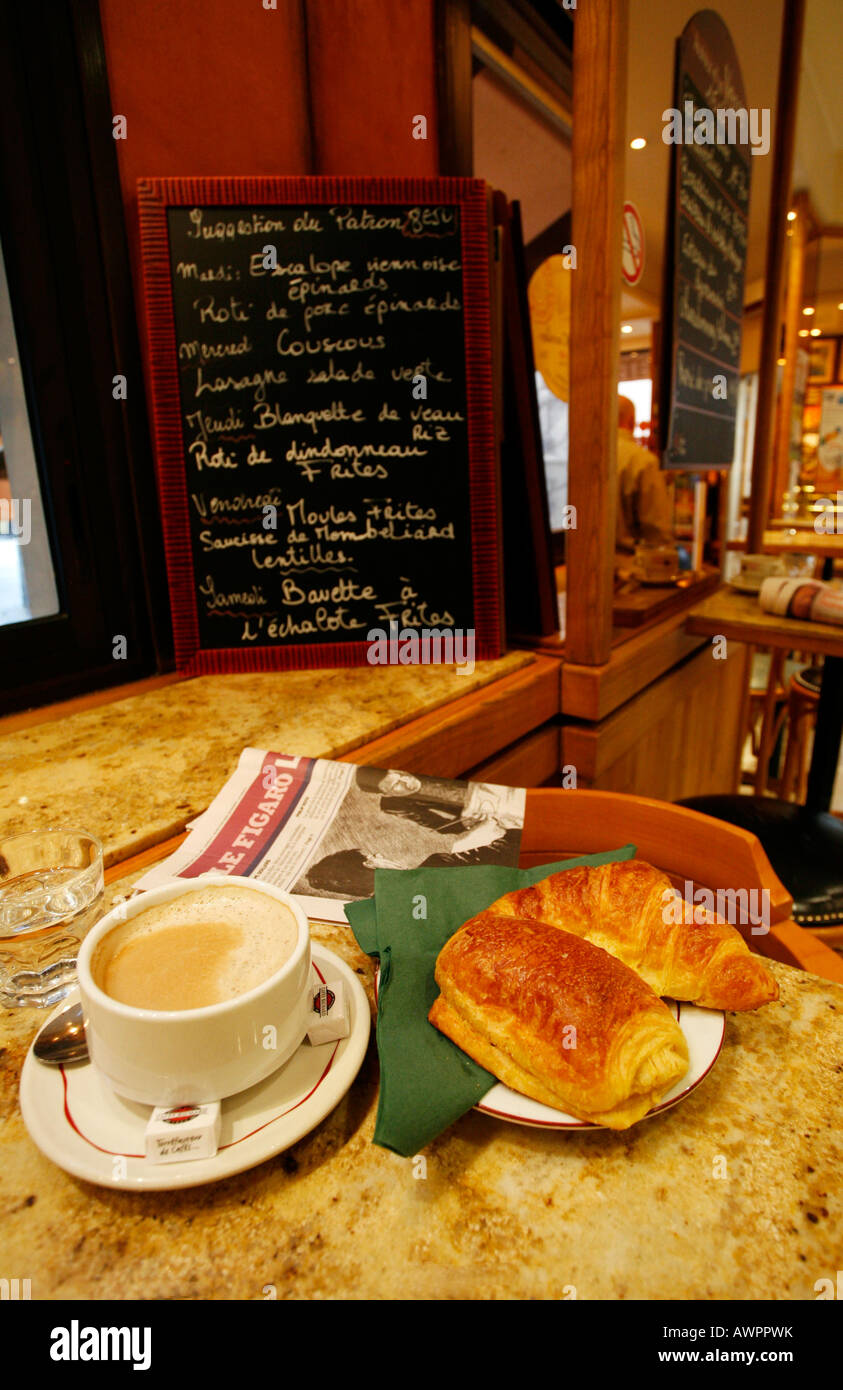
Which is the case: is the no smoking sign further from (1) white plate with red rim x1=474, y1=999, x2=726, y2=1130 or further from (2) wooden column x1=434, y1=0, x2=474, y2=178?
(1) white plate with red rim x1=474, y1=999, x2=726, y2=1130

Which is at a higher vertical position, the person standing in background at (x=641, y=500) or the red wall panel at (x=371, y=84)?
the red wall panel at (x=371, y=84)

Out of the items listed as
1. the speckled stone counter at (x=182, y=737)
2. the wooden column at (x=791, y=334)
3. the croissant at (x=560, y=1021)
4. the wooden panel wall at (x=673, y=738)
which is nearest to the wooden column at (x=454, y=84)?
the speckled stone counter at (x=182, y=737)

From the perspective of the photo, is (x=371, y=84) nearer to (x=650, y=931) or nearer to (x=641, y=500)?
(x=641, y=500)

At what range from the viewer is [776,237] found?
2.65 m

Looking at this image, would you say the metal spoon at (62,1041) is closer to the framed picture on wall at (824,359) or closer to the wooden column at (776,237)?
the wooden column at (776,237)

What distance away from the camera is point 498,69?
2.17 metres

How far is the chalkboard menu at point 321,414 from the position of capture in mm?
1412

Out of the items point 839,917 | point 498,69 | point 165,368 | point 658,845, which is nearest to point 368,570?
point 165,368

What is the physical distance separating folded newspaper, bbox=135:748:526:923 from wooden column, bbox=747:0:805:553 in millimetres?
2371

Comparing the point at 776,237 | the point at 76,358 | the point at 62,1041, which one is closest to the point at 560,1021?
the point at 62,1041

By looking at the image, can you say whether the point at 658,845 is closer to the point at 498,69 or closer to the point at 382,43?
the point at 382,43

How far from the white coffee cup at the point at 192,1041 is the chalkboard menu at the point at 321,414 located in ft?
3.52

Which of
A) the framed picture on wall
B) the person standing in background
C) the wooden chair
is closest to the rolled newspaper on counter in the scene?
the person standing in background
